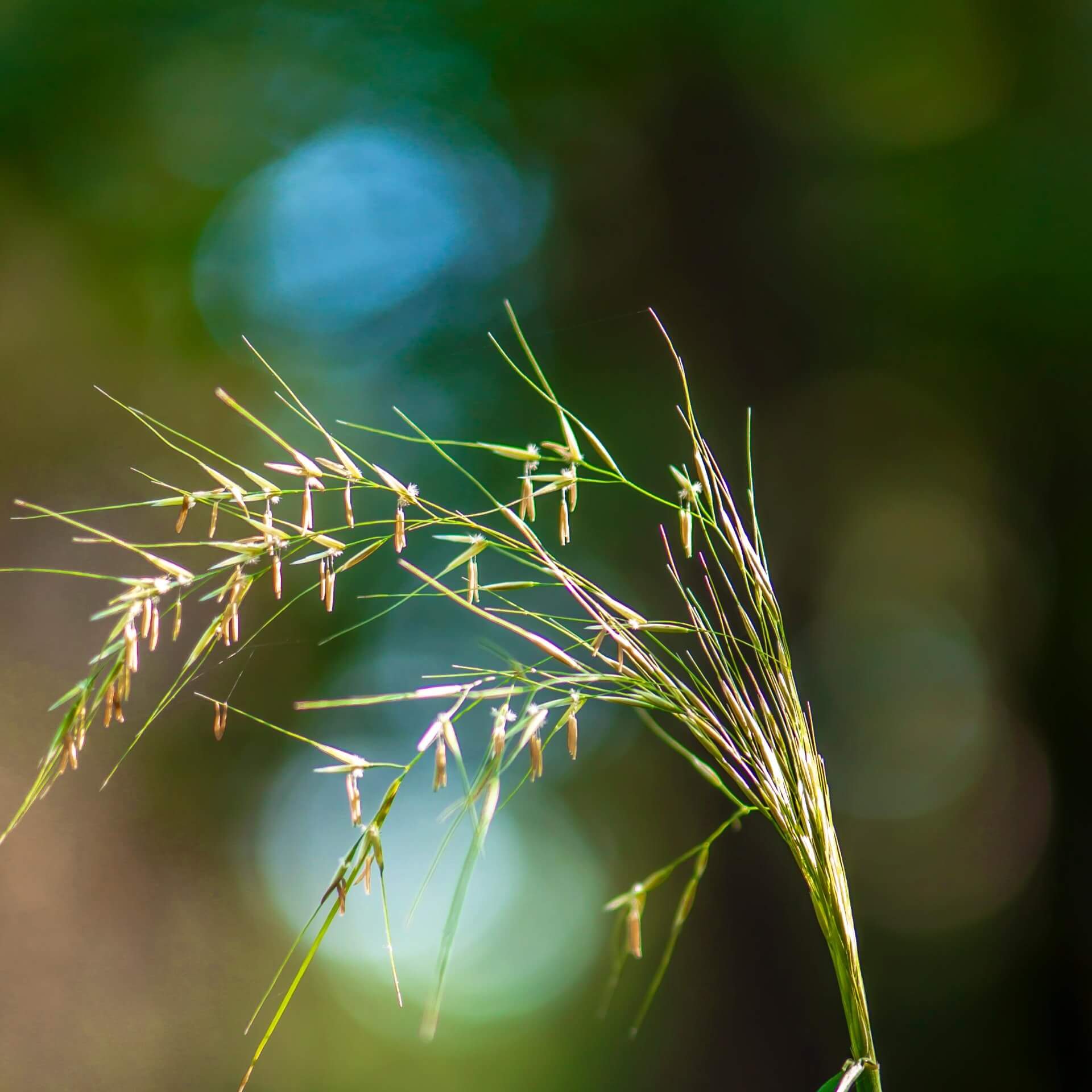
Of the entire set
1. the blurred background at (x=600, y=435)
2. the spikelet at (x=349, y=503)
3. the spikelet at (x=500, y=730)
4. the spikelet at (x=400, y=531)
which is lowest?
the blurred background at (x=600, y=435)

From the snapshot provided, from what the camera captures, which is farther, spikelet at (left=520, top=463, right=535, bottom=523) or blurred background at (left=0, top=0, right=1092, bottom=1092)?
blurred background at (left=0, top=0, right=1092, bottom=1092)

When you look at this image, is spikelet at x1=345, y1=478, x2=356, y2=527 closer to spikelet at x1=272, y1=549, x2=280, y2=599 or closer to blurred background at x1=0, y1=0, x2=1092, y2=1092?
spikelet at x1=272, y1=549, x2=280, y2=599

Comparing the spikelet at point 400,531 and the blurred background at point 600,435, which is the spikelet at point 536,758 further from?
the blurred background at point 600,435

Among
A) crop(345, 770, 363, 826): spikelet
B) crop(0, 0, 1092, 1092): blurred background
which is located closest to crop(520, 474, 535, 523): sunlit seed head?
crop(345, 770, 363, 826): spikelet

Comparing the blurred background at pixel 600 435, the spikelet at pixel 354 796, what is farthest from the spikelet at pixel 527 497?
the blurred background at pixel 600 435

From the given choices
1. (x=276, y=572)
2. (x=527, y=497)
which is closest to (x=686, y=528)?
(x=527, y=497)

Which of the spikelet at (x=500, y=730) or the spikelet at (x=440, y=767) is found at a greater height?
the spikelet at (x=500, y=730)

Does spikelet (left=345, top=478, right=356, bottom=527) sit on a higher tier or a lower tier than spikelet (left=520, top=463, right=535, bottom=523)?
lower

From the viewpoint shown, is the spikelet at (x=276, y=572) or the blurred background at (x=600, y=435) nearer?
the spikelet at (x=276, y=572)

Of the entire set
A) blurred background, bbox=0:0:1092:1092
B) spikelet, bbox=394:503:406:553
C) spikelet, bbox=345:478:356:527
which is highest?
spikelet, bbox=394:503:406:553
